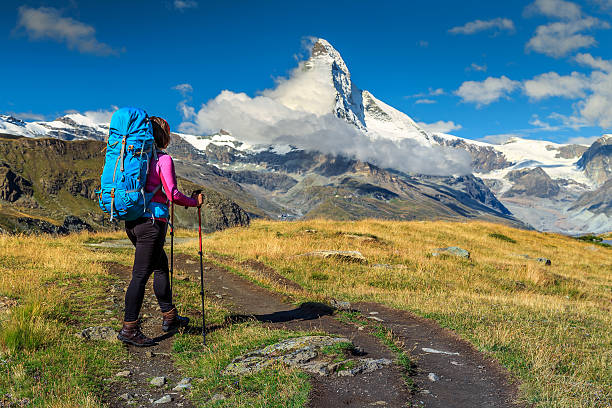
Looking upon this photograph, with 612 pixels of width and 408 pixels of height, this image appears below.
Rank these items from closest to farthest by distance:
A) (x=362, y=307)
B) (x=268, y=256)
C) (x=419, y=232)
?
(x=362, y=307)
(x=268, y=256)
(x=419, y=232)

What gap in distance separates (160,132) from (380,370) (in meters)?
6.19

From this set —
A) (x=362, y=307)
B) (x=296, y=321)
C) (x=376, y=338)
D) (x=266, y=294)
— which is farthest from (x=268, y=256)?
(x=376, y=338)

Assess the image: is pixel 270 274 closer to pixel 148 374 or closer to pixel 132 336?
pixel 132 336

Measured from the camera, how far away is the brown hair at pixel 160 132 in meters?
8.61

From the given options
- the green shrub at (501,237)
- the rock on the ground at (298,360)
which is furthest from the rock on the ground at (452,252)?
the rock on the ground at (298,360)

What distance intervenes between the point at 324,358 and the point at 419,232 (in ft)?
101

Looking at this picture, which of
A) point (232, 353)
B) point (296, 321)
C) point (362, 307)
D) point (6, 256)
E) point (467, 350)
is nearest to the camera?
point (232, 353)

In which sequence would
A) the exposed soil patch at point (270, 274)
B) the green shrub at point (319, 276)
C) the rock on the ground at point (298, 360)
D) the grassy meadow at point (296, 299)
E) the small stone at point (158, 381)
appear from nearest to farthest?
the grassy meadow at point (296, 299)
the small stone at point (158, 381)
the rock on the ground at point (298, 360)
the exposed soil patch at point (270, 274)
the green shrub at point (319, 276)

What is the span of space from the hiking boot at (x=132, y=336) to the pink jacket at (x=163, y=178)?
2.52m

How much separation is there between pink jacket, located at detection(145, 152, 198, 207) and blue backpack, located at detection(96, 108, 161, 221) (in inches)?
5.0

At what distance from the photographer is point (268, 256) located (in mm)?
21609

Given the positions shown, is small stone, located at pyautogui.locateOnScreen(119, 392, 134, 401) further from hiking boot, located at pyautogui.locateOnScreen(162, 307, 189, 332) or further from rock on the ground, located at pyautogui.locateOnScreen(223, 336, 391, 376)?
hiking boot, located at pyautogui.locateOnScreen(162, 307, 189, 332)

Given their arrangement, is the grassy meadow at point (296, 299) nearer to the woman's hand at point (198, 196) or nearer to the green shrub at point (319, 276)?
the green shrub at point (319, 276)

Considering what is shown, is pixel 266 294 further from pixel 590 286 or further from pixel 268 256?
pixel 590 286
